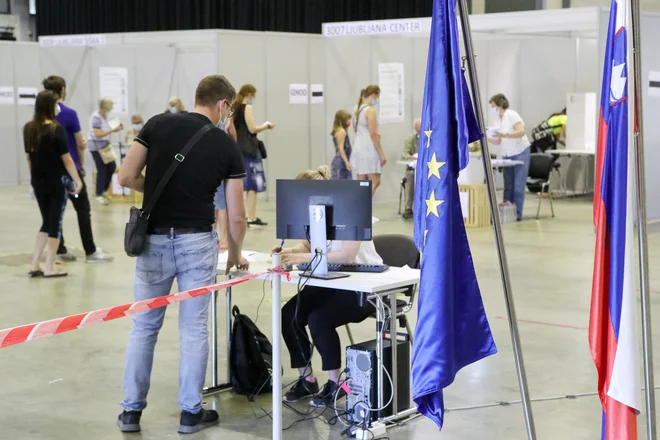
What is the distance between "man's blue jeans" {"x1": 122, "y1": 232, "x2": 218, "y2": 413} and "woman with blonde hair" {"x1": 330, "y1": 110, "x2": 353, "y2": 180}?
262 inches

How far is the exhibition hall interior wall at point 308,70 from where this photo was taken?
12.1 metres

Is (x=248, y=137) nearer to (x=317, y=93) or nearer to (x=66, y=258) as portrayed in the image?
(x=66, y=258)

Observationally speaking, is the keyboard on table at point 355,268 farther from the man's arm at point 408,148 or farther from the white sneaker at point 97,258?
the man's arm at point 408,148

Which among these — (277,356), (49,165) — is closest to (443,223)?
(277,356)

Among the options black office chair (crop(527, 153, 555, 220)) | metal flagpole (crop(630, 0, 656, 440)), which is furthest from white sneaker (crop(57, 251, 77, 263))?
metal flagpole (crop(630, 0, 656, 440))

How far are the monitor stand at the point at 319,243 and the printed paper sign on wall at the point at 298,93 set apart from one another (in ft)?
29.6

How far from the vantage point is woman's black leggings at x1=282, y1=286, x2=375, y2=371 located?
14.1 feet

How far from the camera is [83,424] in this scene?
419cm

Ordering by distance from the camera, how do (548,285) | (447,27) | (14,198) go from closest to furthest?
(447,27) → (548,285) → (14,198)

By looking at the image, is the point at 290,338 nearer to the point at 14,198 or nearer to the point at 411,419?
the point at 411,419

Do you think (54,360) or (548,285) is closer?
(54,360)

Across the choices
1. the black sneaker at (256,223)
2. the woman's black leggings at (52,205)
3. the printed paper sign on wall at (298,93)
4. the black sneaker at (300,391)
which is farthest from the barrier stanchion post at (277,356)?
the printed paper sign on wall at (298,93)

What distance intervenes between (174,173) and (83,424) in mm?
1163

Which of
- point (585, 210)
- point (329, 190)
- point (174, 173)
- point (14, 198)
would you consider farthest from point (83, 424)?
point (14, 198)
